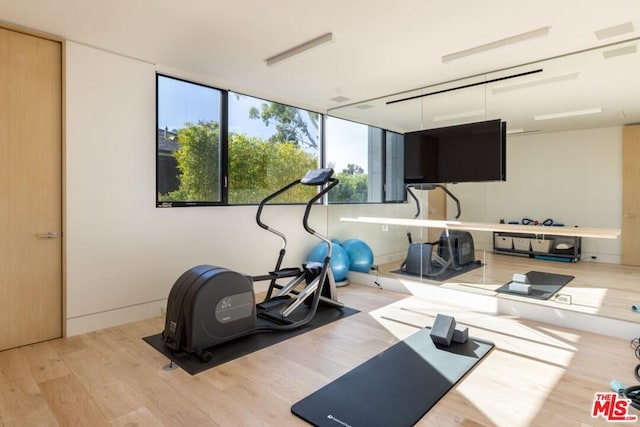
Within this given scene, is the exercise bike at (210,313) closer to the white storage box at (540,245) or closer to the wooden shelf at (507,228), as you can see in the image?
the wooden shelf at (507,228)

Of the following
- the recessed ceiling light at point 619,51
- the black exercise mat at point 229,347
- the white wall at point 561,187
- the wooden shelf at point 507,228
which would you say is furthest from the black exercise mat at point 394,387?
the recessed ceiling light at point 619,51

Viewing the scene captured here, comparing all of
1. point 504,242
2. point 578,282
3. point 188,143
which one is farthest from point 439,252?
point 188,143

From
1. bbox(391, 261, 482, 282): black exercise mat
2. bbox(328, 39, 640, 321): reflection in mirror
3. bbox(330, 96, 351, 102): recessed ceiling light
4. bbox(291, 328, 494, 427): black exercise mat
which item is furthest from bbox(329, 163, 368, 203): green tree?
bbox(291, 328, 494, 427): black exercise mat

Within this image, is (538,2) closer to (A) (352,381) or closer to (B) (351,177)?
(A) (352,381)

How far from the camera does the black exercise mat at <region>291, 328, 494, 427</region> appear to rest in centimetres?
212

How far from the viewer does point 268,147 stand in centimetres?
518

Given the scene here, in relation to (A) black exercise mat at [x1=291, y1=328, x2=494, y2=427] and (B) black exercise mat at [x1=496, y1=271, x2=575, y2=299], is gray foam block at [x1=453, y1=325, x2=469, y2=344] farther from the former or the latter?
(B) black exercise mat at [x1=496, y1=271, x2=575, y2=299]

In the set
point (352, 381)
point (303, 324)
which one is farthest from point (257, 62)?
point (352, 381)

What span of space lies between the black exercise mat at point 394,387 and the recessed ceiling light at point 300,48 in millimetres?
2853

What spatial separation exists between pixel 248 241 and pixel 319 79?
2.33 m

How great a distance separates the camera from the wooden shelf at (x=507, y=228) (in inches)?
143

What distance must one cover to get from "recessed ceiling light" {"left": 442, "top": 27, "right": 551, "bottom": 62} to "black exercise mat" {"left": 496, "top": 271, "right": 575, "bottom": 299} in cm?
271

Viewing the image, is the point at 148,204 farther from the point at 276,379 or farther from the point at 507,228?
the point at 507,228

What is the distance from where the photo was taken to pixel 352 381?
8.32ft
